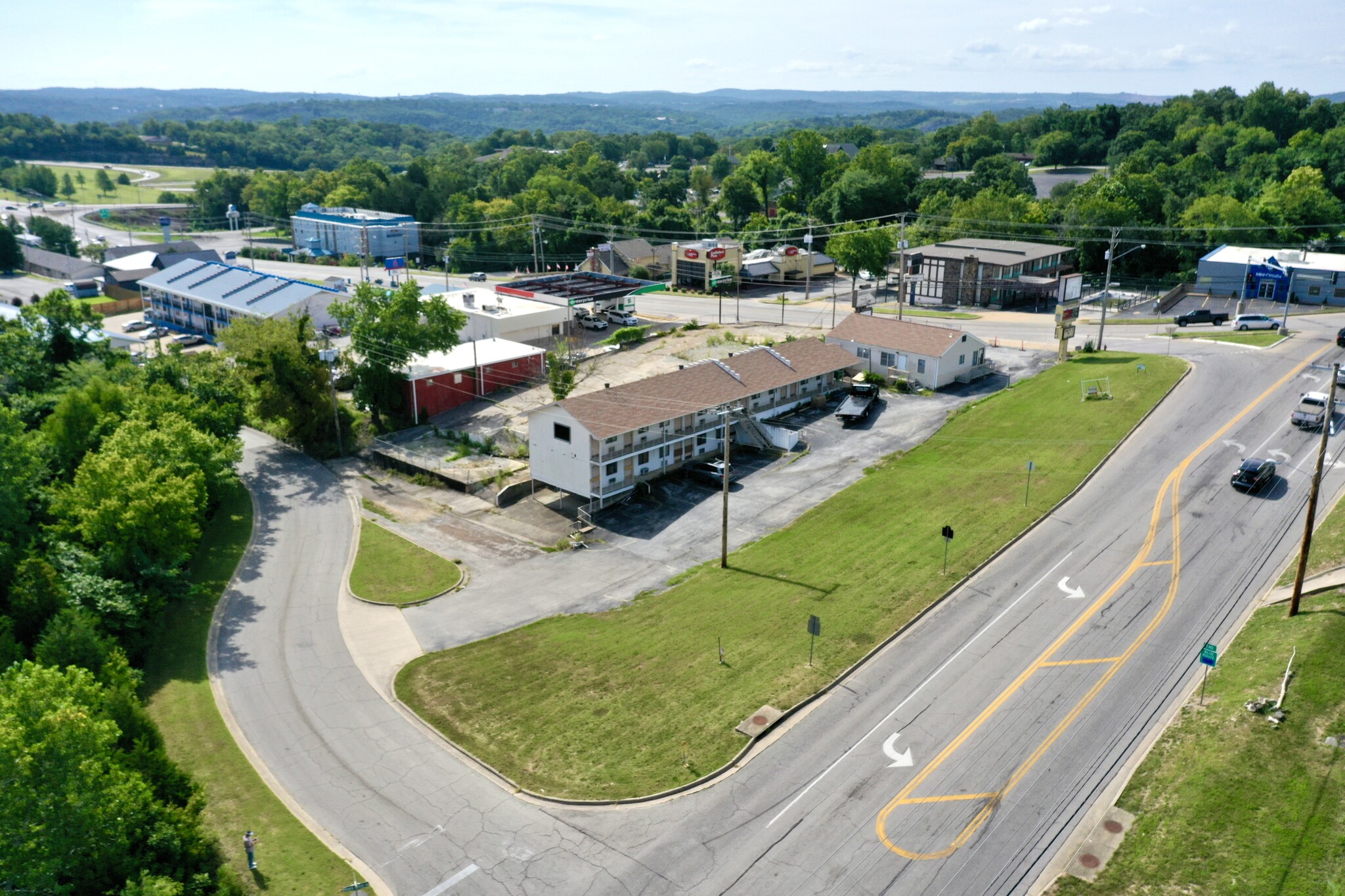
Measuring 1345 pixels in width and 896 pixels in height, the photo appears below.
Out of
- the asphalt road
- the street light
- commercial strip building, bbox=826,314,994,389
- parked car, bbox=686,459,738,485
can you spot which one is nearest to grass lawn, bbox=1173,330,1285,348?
the street light

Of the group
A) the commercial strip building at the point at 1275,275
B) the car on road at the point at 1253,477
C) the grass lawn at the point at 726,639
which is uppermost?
the commercial strip building at the point at 1275,275

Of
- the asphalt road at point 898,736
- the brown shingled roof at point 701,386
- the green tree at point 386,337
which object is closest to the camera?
the asphalt road at point 898,736

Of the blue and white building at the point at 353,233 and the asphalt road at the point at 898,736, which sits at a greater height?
the blue and white building at the point at 353,233

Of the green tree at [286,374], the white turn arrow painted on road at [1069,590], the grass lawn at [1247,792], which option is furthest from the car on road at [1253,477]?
the green tree at [286,374]

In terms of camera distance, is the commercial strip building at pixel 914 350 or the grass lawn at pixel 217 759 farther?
the commercial strip building at pixel 914 350

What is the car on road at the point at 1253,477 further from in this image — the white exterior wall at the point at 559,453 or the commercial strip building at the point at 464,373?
the commercial strip building at the point at 464,373

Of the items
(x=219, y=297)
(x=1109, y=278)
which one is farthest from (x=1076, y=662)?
(x=219, y=297)

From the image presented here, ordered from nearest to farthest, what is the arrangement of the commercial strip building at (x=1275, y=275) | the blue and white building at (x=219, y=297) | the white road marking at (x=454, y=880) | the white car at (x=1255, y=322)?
the white road marking at (x=454, y=880), the white car at (x=1255, y=322), the commercial strip building at (x=1275, y=275), the blue and white building at (x=219, y=297)
